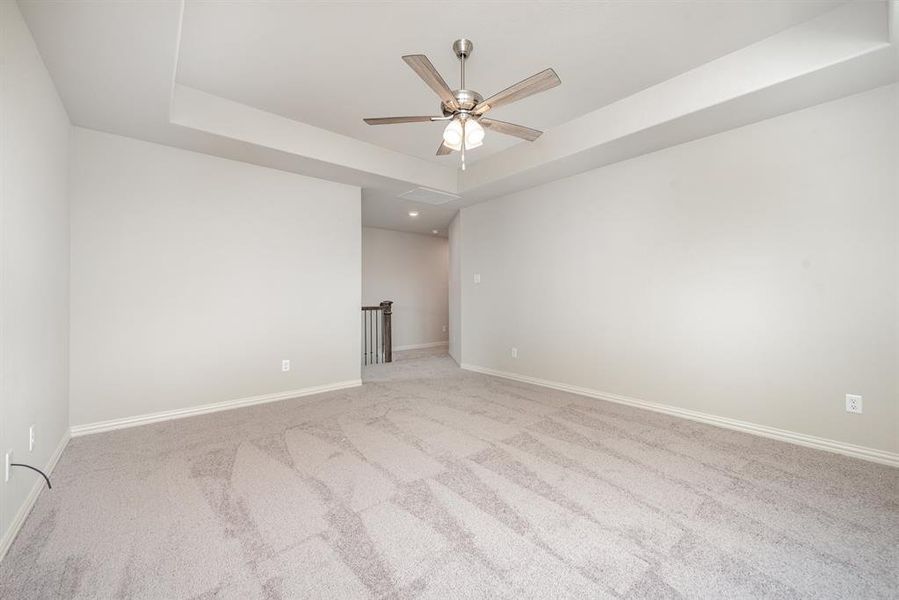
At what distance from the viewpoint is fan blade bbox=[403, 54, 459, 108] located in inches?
68.0

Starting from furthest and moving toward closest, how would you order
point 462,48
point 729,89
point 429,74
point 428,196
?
point 428,196 < point 729,89 < point 462,48 < point 429,74

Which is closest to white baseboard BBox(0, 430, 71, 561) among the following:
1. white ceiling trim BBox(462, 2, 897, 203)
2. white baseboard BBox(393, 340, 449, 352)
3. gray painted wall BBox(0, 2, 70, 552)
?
gray painted wall BBox(0, 2, 70, 552)

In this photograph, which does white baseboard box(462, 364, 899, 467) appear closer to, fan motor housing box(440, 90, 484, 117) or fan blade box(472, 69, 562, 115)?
fan blade box(472, 69, 562, 115)

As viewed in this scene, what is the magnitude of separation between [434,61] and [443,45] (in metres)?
0.17

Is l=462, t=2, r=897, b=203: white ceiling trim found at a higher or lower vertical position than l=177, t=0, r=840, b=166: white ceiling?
lower

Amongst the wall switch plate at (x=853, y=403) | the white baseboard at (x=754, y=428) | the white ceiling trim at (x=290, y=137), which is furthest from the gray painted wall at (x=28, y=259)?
the wall switch plate at (x=853, y=403)

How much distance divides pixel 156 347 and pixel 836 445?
530 centimetres

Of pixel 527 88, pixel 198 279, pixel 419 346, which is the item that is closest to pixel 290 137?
pixel 198 279

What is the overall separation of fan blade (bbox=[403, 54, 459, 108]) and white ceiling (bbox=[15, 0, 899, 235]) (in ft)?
1.58

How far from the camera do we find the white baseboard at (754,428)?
231 centimetres

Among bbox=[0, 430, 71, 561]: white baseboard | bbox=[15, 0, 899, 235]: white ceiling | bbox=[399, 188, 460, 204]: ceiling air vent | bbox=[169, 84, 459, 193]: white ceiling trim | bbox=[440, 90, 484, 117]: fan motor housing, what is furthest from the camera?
bbox=[399, 188, 460, 204]: ceiling air vent

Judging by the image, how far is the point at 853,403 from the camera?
240cm

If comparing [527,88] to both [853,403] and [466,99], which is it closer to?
[466,99]

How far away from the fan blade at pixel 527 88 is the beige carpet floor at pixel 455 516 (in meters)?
2.22
